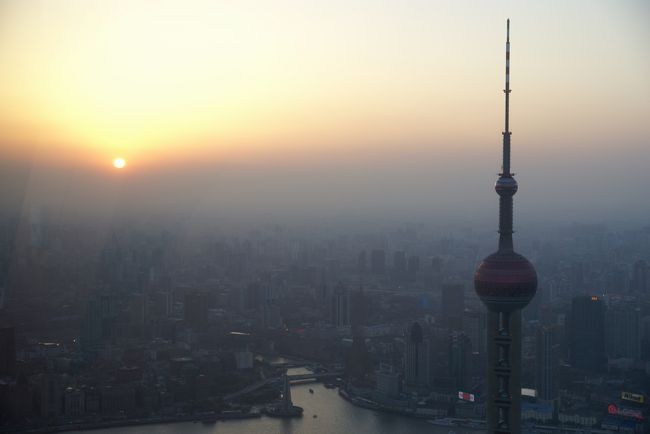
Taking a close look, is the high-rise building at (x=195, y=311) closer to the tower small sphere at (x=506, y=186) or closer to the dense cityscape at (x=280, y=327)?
the dense cityscape at (x=280, y=327)

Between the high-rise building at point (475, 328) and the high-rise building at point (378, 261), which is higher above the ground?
the high-rise building at point (378, 261)

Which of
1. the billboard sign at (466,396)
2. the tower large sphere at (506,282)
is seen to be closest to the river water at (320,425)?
the billboard sign at (466,396)

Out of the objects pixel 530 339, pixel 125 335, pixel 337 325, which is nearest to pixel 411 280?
pixel 337 325

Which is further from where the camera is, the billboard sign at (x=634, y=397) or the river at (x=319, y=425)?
the billboard sign at (x=634, y=397)

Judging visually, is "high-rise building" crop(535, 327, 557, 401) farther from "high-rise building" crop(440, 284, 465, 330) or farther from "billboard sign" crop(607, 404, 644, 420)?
"high-rise building" crop(440, 284, 465, 330)

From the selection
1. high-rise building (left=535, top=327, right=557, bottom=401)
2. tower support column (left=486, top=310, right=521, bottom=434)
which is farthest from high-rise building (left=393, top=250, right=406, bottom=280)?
tower support column (left=486, top=310, right=521, bottom=434)

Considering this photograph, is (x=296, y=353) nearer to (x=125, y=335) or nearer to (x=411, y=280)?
(x=125, y=335)
